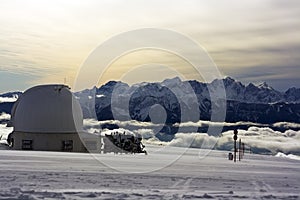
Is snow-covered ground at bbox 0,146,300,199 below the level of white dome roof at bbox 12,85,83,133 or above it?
below

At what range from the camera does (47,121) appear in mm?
48344

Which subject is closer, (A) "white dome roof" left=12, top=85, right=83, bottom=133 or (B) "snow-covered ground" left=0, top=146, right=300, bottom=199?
(B) "snow-covered ground" left=0, top=146, right=300, bottom=199

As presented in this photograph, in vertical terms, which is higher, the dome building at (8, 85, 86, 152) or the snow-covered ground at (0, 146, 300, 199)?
the dome building at (8, 85, 86, 152)

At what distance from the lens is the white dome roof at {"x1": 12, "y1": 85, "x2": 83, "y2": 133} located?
1909 inches

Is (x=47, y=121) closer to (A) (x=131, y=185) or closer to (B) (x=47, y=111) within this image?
(B) (x=47, y=111)

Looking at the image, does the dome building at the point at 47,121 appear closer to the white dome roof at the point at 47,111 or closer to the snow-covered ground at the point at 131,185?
the white dome roof at the point at 47,111

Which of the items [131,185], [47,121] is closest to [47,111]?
[47,121]

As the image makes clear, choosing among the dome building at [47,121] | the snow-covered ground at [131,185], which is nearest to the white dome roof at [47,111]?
the dome building at [47,121]

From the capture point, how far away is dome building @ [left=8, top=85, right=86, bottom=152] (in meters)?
48.5

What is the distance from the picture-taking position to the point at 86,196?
1228 cm

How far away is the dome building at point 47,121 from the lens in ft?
159

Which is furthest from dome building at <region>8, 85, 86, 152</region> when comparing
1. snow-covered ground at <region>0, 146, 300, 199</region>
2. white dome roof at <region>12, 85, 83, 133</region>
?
snow-covered ground at <region>0, 146, 300, 199</region>

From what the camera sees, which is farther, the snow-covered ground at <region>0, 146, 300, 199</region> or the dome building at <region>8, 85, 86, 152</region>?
the dome building at <region>8, 85, 86, 152</region>

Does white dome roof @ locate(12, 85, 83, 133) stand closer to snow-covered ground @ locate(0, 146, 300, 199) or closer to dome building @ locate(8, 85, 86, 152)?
dome building @ locate(8, 85, 86, 152)
